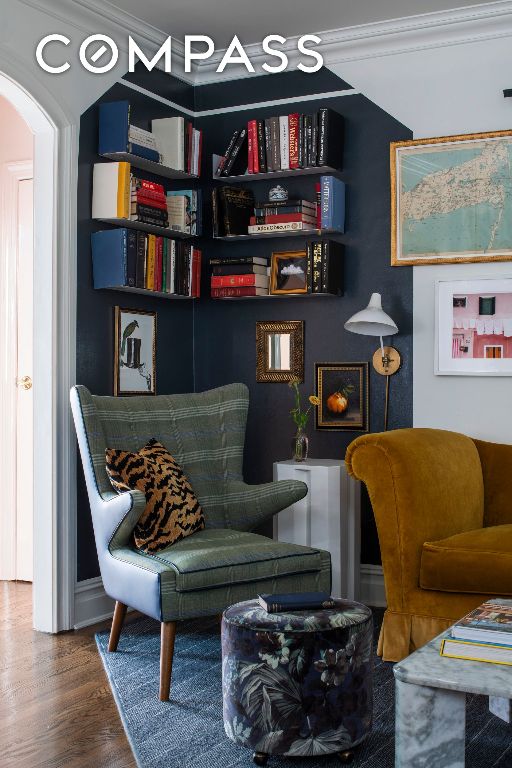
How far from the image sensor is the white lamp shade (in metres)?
4.23

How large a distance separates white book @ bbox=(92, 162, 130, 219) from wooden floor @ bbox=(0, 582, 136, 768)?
1843 mm

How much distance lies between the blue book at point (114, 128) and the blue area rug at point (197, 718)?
7.10ft

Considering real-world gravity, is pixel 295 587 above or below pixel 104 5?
below

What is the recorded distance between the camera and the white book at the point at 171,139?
15.1 ft

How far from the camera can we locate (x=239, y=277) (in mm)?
4750

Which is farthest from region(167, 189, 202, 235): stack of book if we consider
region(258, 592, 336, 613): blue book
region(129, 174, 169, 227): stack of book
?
region(258, 592, 336, 613): blue book

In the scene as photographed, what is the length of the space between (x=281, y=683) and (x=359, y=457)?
1.15 meters

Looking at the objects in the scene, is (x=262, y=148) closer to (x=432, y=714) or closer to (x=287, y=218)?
(x=287, y=218)

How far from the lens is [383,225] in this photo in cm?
457

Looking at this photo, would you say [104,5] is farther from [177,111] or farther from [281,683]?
[281,683]

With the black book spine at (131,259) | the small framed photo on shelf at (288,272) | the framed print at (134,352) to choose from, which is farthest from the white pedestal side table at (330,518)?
the black book spine at (131,259)

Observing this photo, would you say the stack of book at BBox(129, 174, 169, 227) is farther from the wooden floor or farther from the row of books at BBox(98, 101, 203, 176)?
the wooden floor

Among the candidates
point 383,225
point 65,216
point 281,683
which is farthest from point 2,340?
point 281,683

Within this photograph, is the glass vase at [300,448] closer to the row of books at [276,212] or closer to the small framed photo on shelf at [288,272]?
the small framed photo on shelf at [288,272]
